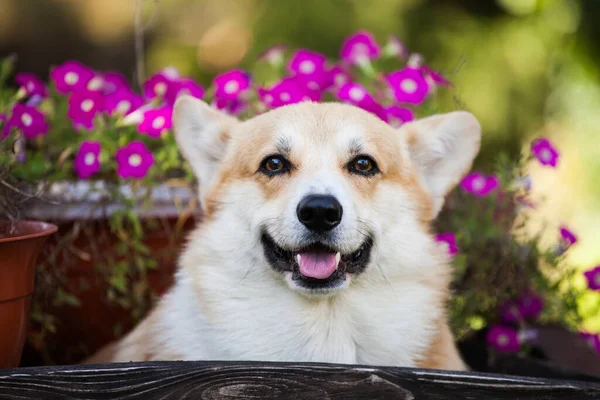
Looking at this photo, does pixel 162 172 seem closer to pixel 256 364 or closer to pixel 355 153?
pixel 355 153

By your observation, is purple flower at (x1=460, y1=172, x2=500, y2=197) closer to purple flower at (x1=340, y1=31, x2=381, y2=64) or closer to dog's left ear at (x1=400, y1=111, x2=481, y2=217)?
dog's left ear at (x1=400, y1=111, x2=481, y2=217)

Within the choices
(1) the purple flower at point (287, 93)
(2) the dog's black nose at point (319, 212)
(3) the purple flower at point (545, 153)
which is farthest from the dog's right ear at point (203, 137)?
(3) the purple flower at point (545, 153)

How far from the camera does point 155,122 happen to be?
2.93 meters

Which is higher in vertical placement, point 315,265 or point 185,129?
point 185,129

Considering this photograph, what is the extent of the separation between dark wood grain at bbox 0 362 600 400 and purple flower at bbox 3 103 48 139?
52.0 inches

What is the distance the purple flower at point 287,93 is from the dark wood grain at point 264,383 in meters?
1.47

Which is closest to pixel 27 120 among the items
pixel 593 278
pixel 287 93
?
pixel 287 93

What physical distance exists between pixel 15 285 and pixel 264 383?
85 centimetres

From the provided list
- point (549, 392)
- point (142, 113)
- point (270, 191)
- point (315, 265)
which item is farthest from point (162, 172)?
point (549, 392)

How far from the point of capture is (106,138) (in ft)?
9.79

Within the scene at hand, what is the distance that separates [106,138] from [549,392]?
2.10 meters

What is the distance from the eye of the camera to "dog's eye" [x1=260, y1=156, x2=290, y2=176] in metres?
2.30

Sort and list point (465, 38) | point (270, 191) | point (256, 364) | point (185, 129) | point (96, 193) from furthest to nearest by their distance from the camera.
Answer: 1. point (465, 38)
2. point (96, 193)
3. point (185, 129)
4. point (270, 191)
5. point (256, 364)

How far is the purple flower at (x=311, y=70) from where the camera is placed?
310cm
